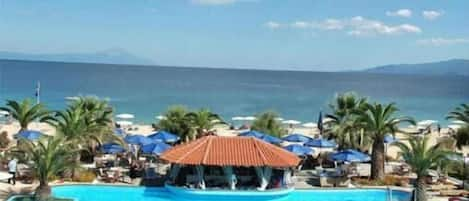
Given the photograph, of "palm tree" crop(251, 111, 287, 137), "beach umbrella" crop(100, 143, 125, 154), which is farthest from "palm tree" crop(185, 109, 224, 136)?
"beach umbrella" crop(100, 143, 125, 154)

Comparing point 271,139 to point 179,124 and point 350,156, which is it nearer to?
point 179,124

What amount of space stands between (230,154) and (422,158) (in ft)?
19.8

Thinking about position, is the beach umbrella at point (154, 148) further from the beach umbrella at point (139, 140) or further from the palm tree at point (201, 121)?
the palm tree at point (201, 121)

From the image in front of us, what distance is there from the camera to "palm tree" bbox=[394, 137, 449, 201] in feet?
65.9

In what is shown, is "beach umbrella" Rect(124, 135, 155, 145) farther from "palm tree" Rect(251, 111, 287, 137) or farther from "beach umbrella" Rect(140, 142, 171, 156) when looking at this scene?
"palm tree" Rect(251, 111, 287, 137)

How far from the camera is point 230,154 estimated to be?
71.2ft

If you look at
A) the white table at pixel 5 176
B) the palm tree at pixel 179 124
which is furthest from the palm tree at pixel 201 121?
the white table at pixel 5 176

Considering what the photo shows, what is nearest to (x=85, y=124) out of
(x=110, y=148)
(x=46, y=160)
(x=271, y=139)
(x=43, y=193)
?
(x=110, y=148)

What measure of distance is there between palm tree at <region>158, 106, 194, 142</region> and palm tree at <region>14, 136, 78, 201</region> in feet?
31.2

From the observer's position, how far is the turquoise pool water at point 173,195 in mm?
20547

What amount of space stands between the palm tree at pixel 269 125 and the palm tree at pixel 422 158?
9.44 m

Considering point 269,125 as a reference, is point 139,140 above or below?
below

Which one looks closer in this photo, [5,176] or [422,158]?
[422,158]

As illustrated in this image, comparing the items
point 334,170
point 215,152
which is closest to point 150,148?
point 215,152
